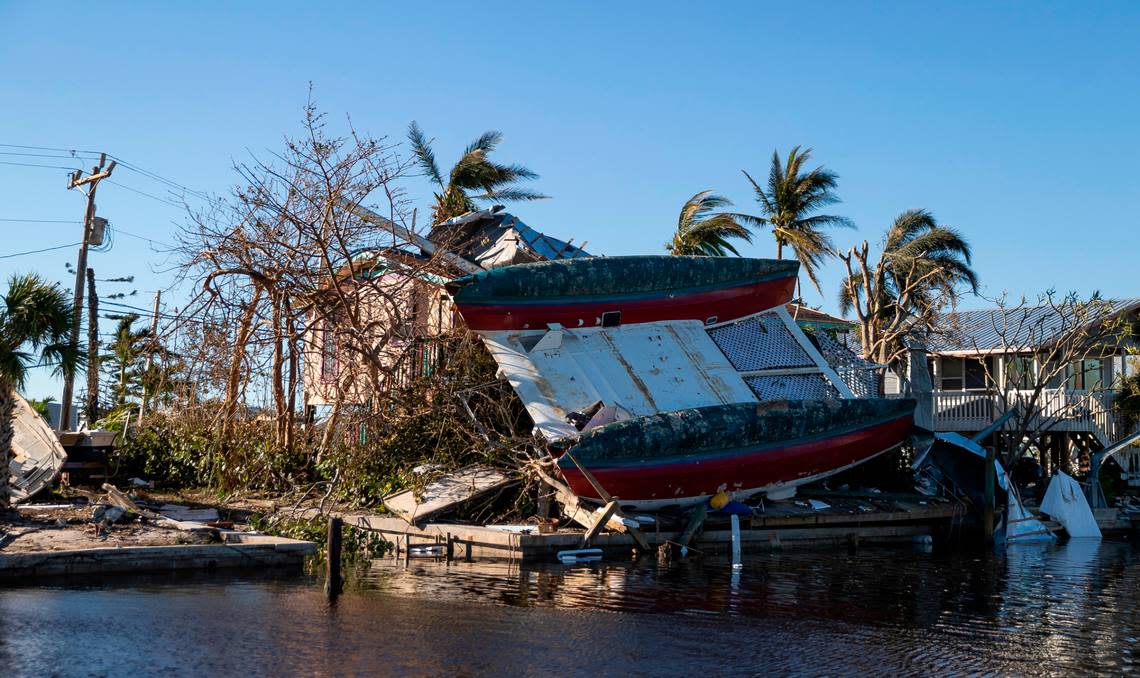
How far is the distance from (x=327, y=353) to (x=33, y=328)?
5.29 meters

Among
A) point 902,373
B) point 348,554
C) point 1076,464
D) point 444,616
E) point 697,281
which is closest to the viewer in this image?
point 444,616

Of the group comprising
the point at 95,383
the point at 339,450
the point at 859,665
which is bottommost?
the point at 859,665

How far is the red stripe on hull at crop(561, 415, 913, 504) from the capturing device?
17.8 metres

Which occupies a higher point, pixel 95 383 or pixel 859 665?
pixel 95 383

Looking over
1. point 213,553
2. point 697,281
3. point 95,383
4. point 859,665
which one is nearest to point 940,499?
point 697,281

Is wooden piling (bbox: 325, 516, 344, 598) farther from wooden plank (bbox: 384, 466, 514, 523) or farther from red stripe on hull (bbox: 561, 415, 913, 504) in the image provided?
wooden plank (bbox: 384, 466, 514, 523)

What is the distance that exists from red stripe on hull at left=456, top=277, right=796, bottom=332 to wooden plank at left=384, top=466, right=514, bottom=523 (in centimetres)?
270

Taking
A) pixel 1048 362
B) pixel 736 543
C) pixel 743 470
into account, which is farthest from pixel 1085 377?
pixel 736 543

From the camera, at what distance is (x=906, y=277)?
35.5 metres

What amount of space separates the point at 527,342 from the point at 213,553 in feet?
24.2

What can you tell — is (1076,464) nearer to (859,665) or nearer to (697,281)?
(697,281)

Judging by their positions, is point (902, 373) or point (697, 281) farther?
point (902, 373)

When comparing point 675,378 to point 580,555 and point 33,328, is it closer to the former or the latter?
point 580,555

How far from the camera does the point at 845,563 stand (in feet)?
60.7
